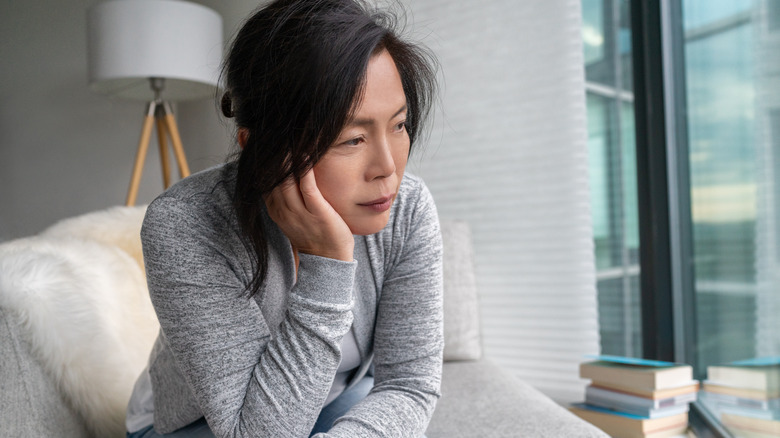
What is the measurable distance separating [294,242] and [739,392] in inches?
46.4

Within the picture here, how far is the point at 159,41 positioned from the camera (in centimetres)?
214

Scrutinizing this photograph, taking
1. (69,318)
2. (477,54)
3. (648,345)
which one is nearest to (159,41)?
(477,54)

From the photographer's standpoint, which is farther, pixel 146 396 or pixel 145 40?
pixel 145 40

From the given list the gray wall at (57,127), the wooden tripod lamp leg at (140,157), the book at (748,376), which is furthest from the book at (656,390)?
the gray wall at (57,127)

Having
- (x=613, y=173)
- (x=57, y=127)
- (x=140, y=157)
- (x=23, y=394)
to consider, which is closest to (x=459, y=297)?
(x=613, y=173)

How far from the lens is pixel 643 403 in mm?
1414

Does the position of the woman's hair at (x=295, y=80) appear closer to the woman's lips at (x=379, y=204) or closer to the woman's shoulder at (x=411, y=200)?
the woman's lips at (x=379, y=204)

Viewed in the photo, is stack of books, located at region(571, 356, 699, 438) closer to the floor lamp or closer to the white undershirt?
the white undershirt

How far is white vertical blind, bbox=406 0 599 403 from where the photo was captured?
1.92 m

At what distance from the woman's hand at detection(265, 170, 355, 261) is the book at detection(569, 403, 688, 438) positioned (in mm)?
944

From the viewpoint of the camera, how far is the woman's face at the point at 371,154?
760 millimetres

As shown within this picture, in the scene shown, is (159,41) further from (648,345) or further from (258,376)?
(648,345)

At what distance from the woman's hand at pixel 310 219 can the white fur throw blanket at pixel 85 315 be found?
1.45 feet

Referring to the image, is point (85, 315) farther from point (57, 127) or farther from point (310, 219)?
point (57, 127)
